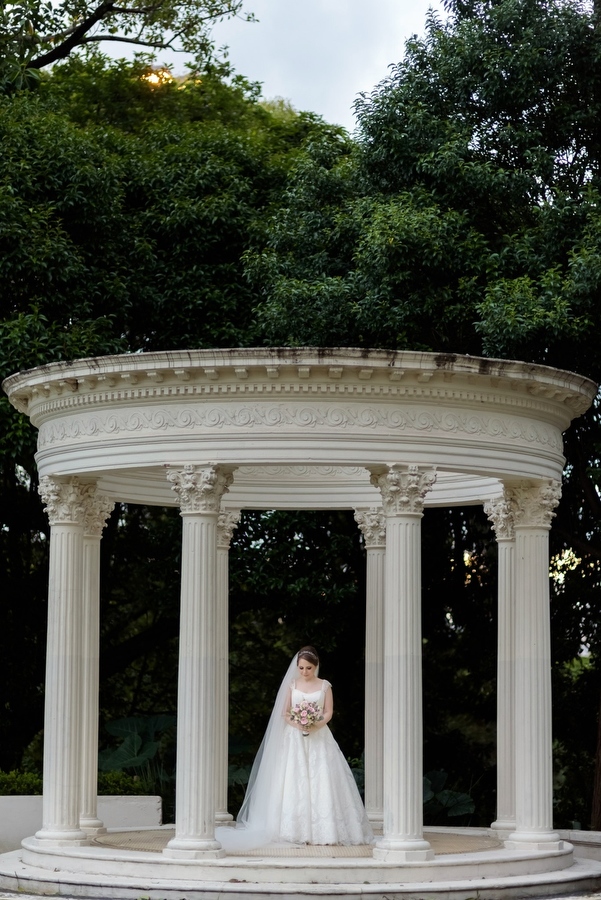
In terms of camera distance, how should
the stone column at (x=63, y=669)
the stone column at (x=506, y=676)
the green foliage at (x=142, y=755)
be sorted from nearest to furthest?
the stone column at (x=63, y=669), the stone column at (x=506, y=676), the green foliage at (x=142, y=755)

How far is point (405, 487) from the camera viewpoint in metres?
18.2

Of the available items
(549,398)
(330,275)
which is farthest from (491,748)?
(549,398)

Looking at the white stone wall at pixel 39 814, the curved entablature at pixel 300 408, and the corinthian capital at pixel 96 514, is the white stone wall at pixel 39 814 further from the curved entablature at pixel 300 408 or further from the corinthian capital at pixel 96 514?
the curved entablature at pixel 300 408

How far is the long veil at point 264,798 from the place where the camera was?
63.2ft

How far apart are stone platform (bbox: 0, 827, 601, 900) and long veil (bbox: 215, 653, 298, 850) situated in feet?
1.73

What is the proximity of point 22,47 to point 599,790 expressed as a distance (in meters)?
17.9

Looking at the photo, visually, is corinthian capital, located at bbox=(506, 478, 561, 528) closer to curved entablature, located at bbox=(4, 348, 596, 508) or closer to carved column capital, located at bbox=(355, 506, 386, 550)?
curved entablature, located at bbox=(4, 348, 596, 508)

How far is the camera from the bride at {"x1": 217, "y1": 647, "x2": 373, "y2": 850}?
19625mm

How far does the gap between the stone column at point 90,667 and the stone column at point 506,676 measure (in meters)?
6.20

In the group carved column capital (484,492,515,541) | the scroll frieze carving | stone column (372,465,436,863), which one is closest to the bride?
stone column (372,465,436,863)

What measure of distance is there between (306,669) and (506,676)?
3319 millimetres

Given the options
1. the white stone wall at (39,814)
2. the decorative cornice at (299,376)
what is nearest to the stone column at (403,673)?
the decorative cornice at (299,376)

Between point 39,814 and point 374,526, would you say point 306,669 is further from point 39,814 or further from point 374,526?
point 39,814

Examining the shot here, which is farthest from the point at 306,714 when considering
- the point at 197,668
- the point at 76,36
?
the point at 76,36
